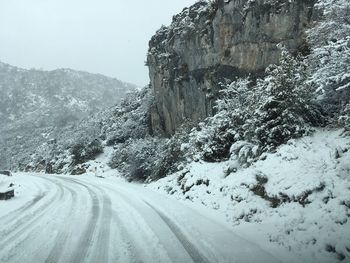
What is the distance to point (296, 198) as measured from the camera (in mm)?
9531

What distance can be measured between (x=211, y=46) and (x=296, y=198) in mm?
20686

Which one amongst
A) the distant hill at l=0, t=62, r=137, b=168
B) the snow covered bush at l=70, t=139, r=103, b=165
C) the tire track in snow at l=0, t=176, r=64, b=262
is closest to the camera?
the tire track in snow at l=0, t=176, r=64, b=262

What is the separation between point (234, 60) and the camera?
1052 inches

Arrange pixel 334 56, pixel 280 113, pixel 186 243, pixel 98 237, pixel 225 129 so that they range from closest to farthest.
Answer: pixel 186 243 → pixel 98 237 → pixel 334 56 → pixel 280 113 → pixel 225 129

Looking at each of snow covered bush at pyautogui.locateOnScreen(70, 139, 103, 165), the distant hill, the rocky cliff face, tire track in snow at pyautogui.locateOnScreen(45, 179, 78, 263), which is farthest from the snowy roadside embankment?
the distant hill

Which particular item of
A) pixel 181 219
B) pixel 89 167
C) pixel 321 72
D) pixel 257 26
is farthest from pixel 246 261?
pixel 89 167

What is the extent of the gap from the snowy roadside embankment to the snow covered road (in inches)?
27.4

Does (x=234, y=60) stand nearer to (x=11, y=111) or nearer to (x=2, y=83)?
(x=11, y=111)

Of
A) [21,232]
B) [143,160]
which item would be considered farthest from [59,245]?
[143,160]

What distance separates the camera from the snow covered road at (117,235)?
7.25 m

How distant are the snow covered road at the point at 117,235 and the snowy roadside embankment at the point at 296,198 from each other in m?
0.70

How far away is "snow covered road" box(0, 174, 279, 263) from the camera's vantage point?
7.25m

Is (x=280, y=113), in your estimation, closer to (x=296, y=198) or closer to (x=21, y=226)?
(x=296, y=198)

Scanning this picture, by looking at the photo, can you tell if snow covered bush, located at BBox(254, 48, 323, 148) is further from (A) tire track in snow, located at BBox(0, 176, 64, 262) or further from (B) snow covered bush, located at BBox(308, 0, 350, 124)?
(A) tire track in snow, located at BBox(0, 176, 64, 262)
